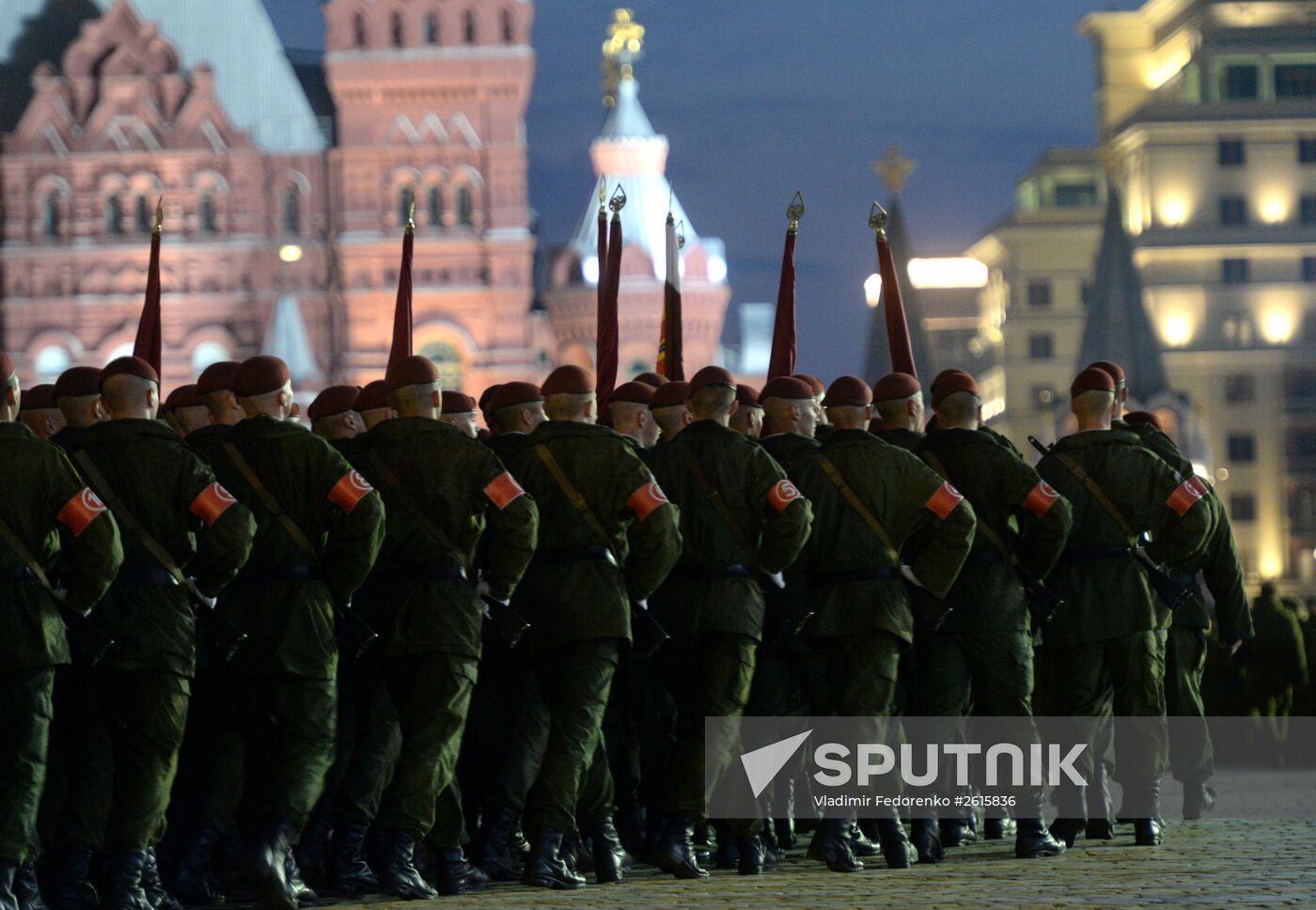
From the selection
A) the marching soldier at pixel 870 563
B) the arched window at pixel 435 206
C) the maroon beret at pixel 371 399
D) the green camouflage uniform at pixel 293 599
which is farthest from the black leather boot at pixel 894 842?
the arched window at pixel 435 206

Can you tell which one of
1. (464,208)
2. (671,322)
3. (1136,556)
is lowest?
(1136,556)

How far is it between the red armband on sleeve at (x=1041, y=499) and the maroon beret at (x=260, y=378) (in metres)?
2.86

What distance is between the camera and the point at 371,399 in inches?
373

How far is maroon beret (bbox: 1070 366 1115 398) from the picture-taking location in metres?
10.0

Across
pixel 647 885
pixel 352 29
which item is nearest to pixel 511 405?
pixel 647 885

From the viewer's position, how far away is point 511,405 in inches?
372

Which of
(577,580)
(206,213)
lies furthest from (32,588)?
(206,213)

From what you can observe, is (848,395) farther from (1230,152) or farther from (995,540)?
(1230,152)

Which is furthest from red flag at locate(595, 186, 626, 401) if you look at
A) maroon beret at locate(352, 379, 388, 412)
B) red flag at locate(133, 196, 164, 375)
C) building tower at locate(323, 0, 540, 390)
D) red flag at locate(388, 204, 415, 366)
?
building tower at locate(323, 0, 540, 390)

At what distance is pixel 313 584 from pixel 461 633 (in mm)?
527

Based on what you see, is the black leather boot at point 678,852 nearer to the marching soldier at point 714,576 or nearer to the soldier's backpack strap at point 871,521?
the marching soldier at point 714,576

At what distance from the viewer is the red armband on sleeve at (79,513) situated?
7465 millimetres

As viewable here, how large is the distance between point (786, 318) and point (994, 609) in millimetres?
3495

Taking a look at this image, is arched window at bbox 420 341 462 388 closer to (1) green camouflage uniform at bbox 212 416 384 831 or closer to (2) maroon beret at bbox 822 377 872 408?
(2) maroon beret at bbox 822 377 872 408
